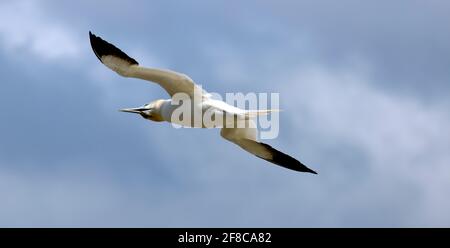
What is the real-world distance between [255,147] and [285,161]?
0.82 m

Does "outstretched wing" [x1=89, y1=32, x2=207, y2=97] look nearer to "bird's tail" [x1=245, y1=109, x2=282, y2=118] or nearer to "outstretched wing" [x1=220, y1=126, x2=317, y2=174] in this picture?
"bird's tail" [x1=245, y1=109, x2=282, y2=118]

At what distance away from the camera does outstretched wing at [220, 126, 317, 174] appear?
1188 inches

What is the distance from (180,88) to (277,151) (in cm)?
295

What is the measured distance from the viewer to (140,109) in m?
29.7

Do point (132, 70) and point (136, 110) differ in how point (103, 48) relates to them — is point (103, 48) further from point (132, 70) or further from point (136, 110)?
point (136, 110)

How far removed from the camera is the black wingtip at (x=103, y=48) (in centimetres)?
2850

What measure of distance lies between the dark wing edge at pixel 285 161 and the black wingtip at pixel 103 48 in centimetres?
388

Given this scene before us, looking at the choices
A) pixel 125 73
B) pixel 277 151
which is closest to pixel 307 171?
pixel 277 151

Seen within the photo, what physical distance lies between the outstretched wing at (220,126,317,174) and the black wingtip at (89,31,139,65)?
133 inches

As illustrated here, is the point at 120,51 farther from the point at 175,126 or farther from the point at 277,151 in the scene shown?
the point at 277,151

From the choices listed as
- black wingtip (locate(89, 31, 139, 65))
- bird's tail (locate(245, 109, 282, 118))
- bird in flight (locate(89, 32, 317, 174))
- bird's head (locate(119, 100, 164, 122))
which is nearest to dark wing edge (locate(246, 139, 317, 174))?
bird in flight (locate(89, 32, 317, 174))

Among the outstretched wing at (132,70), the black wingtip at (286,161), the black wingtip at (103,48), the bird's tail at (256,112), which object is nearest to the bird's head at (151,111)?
the outstretched wing at (132,70)

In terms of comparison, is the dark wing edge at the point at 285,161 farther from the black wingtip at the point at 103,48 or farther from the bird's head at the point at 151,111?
the black wingtip at the point at 103,48

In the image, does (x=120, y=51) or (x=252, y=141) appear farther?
(x=252, y=141)
